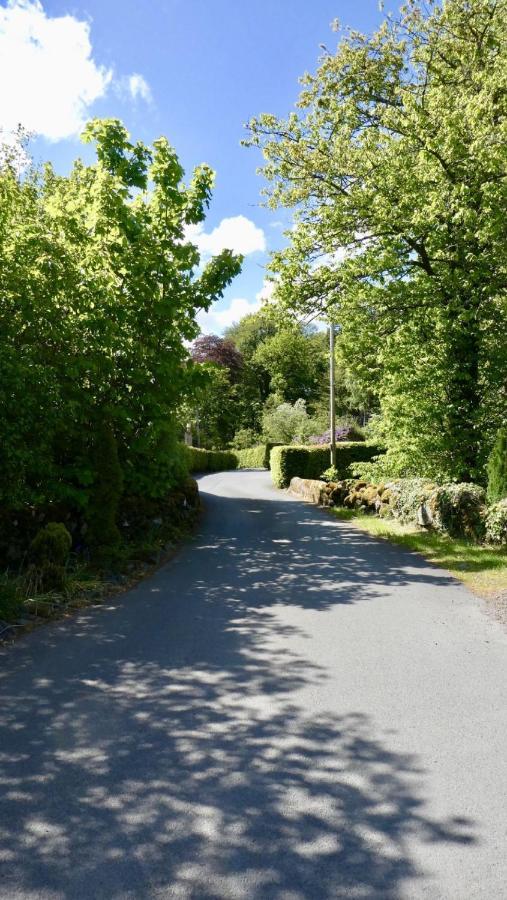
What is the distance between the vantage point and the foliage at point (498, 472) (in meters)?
11.0

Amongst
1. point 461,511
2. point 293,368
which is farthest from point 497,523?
point 293,368

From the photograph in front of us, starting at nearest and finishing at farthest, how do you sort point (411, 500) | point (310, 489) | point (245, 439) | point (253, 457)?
point (411, 500), point (310, 489), point (253, 457), point (245, 439)

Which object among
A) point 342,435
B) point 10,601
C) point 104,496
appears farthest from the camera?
point 342,435

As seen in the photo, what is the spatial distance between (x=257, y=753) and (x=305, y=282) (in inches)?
531

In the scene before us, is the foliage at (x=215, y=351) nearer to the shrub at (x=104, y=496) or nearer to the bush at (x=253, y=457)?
the bush at (x=253, y=457)

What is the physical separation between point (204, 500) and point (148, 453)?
36.4 feet

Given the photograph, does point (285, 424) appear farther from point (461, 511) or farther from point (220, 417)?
point (461, 511)

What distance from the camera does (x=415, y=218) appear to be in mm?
12797

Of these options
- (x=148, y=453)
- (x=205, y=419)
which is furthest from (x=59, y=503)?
(x=205, y=419)

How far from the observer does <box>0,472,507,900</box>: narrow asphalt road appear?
277cm

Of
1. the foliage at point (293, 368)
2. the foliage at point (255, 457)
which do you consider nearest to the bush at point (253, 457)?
the foliage at point (255, 457)

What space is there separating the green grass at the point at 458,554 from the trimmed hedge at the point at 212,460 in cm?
2599

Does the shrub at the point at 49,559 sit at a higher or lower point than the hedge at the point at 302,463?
lower

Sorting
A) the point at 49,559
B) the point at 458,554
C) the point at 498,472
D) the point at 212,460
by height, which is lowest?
the point at 458,554
